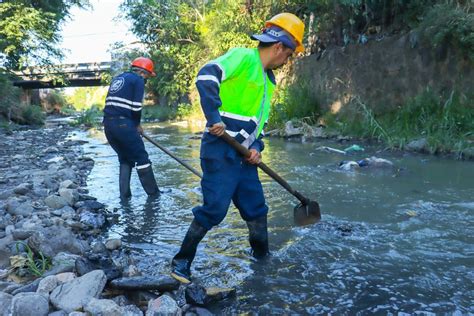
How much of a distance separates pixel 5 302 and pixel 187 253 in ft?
3.80

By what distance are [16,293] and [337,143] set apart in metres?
9.18

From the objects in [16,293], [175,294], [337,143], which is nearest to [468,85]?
[337,143]

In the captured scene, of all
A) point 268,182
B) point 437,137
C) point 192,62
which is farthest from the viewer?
point 192,62

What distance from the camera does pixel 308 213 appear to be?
3.79m

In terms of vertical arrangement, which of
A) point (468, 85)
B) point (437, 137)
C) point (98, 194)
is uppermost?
point (468, 85)

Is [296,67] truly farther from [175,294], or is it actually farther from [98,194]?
[175,294]

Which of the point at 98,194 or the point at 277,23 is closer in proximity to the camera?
the point at 277,23

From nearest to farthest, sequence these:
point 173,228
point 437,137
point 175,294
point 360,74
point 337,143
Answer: point 175,294
point 173,228
point 437,137
point 337,143
point 360,74

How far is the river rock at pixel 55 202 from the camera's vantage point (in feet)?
15.2

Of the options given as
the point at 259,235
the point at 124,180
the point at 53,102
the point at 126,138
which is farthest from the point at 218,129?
the point at 53,102

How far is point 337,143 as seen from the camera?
10.9 meters

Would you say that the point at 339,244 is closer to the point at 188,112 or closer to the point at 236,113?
the point at 236,113

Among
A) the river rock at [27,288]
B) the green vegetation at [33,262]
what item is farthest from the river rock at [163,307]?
the green vegetation at [33,262]

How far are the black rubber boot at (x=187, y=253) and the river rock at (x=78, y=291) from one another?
57cm
